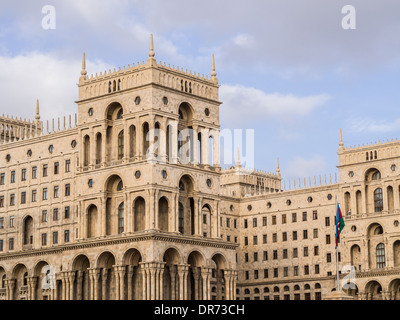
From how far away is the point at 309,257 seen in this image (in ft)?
375

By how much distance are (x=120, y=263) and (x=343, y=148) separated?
128ft

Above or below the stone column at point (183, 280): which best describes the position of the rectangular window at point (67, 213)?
above

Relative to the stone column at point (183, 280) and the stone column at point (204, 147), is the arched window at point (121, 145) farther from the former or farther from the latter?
the stone column at point (183, 280)

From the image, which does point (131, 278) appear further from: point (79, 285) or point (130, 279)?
point (79, 285)

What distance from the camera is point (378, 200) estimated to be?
108 metres

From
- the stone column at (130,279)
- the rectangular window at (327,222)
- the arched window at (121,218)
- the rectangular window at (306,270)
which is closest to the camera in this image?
the stone column at (130,279)

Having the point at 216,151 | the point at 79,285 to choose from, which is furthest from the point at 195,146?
the point at 79,285

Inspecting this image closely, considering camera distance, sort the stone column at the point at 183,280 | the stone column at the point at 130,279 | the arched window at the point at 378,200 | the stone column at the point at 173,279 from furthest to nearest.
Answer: the arched window at the point at 378,200
the stone column at the point at 173,279
the stone column at the point at 183,280
the stone column at the point at 130,279

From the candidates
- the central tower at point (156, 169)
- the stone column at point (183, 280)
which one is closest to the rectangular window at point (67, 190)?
the central tower at point (156, 169)

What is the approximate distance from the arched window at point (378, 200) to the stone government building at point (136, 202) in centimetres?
15

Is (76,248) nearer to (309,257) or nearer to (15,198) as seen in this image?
(15,198)

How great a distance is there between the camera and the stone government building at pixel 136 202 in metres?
83.4

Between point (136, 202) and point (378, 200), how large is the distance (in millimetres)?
35203
